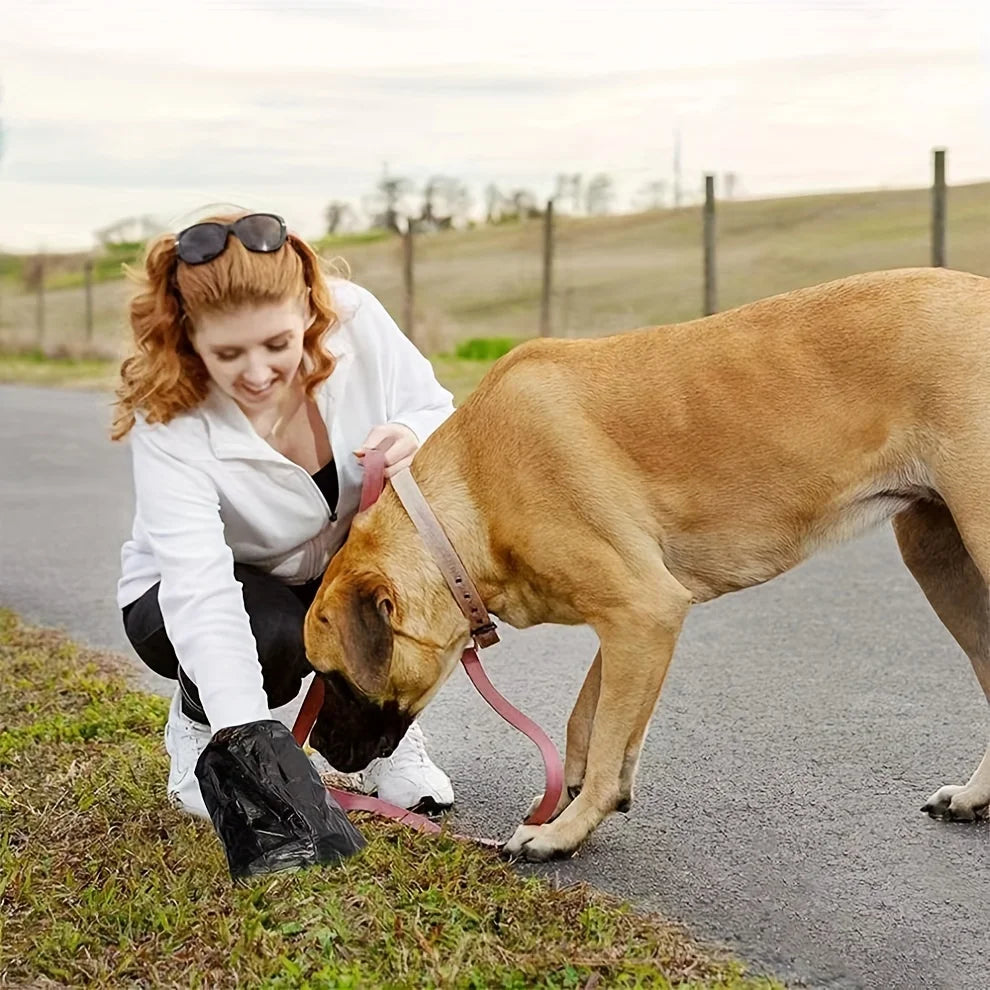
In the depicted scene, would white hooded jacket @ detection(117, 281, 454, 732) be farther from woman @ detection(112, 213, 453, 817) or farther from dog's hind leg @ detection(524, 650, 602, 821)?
dog's hind leg @ detection(524, 650, 602, 821)

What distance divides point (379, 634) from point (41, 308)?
92.2ft

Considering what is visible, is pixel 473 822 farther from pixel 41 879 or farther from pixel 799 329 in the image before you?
pixel 799 329

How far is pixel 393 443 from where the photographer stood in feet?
13.1

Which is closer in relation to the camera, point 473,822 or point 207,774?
point 207,774

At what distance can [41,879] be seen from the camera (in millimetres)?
3521

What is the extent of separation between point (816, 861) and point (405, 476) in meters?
1.41

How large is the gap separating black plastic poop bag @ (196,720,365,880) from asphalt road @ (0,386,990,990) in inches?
23.2

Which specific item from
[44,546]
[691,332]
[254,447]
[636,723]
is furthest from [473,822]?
[44,546]

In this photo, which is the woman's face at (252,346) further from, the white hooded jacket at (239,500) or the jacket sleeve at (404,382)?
the jacket sleeve at (404,382)

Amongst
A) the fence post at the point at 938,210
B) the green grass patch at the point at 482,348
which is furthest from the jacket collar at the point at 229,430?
the green grass patch at the point at 482,348

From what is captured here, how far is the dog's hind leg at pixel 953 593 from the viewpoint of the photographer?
3.92 m

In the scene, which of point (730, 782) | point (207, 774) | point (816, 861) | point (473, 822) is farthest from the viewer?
point (730, 782)

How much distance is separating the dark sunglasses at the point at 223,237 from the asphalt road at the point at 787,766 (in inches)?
62.2

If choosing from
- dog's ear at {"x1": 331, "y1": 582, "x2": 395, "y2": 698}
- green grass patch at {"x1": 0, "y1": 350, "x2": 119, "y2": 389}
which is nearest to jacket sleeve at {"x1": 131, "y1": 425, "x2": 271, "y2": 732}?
dog's ear at {"x1": 331, "y1": 582, "x2": 395, "y2": 698}
